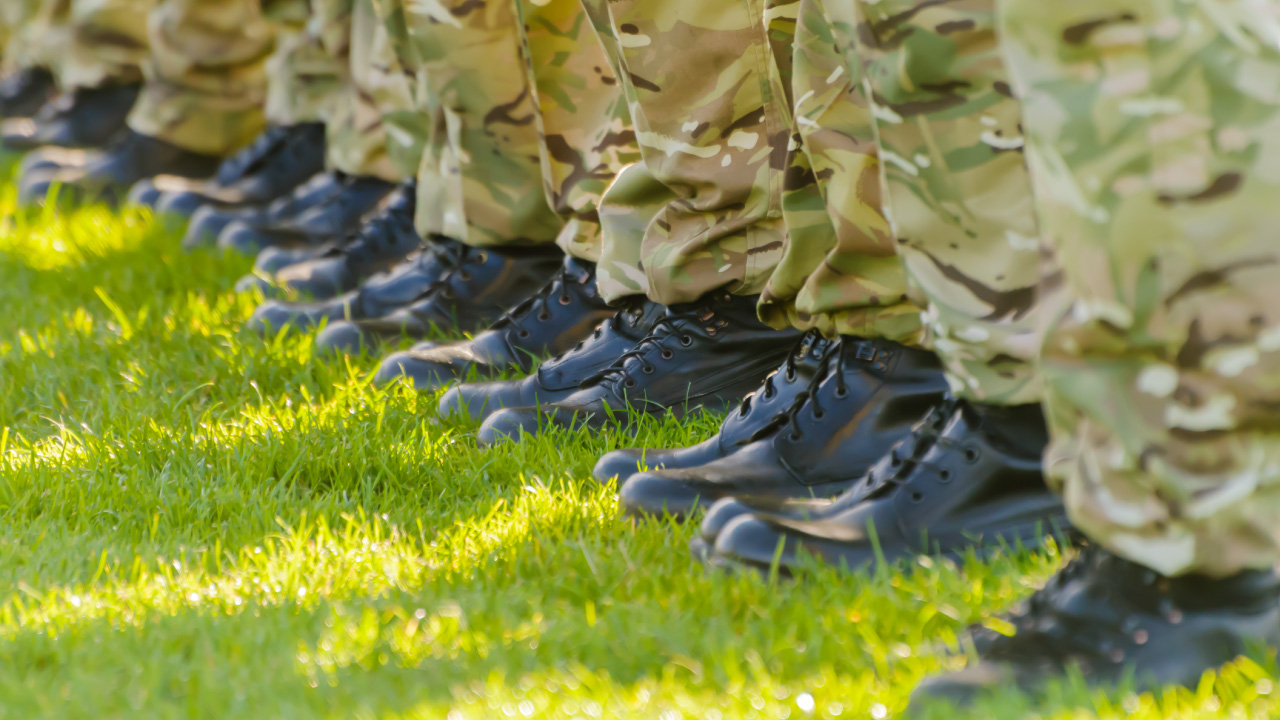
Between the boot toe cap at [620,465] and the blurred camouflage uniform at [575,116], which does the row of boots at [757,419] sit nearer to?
the boot toe cap at [620,465]

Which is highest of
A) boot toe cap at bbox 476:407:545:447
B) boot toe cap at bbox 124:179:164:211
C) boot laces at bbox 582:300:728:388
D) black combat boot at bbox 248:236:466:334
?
boot laces at bbox 582:300:728:388

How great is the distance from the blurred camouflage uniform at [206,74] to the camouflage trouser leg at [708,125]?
2980mm

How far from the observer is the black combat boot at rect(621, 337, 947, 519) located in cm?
162

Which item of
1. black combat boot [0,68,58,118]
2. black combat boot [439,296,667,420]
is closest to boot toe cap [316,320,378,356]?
black combat boot [439,296,667,420]

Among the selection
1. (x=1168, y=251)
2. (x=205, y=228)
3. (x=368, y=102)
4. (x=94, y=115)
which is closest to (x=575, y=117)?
(x=368, y=102)

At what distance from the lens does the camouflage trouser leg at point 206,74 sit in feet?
15.0

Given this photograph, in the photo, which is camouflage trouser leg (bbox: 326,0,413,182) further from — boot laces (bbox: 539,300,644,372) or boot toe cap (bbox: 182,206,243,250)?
boot laces (bbox: 539,300,644,372)

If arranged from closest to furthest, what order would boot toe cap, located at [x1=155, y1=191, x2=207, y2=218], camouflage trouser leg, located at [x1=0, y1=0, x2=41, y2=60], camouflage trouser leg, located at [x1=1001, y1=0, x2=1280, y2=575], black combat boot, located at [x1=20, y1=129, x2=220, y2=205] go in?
1. camouflage trouser leg, located at [x1=1001, y1=0, x2=1280, y2=575]
2. boot toe cap, located at [x1=155, y1=191, x2=207, y2=218]
3. black combat boot, located at [x1=20, y1=129, x2=220, y2=205]
4. camouflage trouser leg, located at [x1=0, y1=0, x2=41, y2=60]

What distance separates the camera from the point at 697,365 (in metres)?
2.08

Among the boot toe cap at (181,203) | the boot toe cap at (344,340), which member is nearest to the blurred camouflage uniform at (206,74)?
the boot toe cap at (181,203)

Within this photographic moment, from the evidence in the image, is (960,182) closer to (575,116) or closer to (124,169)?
(575,116)

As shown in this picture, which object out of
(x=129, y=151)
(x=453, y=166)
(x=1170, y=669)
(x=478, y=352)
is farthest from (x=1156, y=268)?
(x=129, y=151)

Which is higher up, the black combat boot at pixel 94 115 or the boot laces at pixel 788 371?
the boot laces at pixel 788 371

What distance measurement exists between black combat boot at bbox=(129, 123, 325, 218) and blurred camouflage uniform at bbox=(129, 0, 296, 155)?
0.96ft
